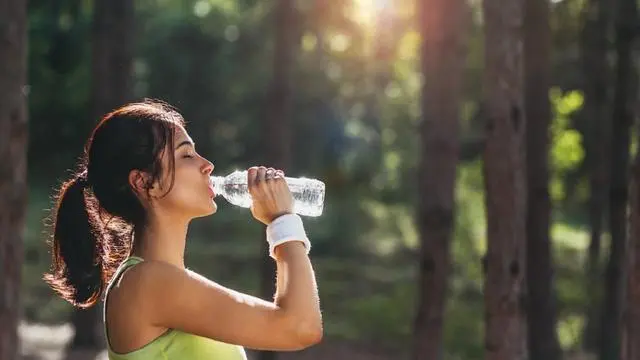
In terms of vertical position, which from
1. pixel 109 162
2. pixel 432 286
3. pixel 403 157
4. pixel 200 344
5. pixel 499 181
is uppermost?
pixel 109 162

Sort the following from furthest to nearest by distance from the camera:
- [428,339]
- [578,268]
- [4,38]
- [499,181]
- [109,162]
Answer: [578,268], [428,339], [4,38], [499,181], [109,162]

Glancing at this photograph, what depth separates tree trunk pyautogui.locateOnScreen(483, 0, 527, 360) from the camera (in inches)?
266

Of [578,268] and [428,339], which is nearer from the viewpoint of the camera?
[428,339]

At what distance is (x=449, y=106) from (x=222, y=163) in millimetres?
18068

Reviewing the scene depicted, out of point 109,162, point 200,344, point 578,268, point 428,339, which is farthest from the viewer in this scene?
point 578,268

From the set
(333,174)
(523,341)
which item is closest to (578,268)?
(333,174)

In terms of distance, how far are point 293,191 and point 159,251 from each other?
0.66 metres

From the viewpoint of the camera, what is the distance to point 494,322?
6.90m

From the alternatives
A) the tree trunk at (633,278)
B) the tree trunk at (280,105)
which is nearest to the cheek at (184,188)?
the tree trunk at (633,278)

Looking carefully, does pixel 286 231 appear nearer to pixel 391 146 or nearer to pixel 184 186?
pixel 184 186

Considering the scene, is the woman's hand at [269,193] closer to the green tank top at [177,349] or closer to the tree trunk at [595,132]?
the green tank top at [177,349]

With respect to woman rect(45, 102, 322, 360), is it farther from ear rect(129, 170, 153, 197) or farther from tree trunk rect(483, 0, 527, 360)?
tree trunk rect(483, 0, 527, 360)

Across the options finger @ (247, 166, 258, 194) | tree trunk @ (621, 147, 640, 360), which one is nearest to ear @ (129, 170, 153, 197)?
finger @ (247, 166, 258, 194)

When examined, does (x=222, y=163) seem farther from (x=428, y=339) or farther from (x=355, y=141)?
(x=428, y=339)
